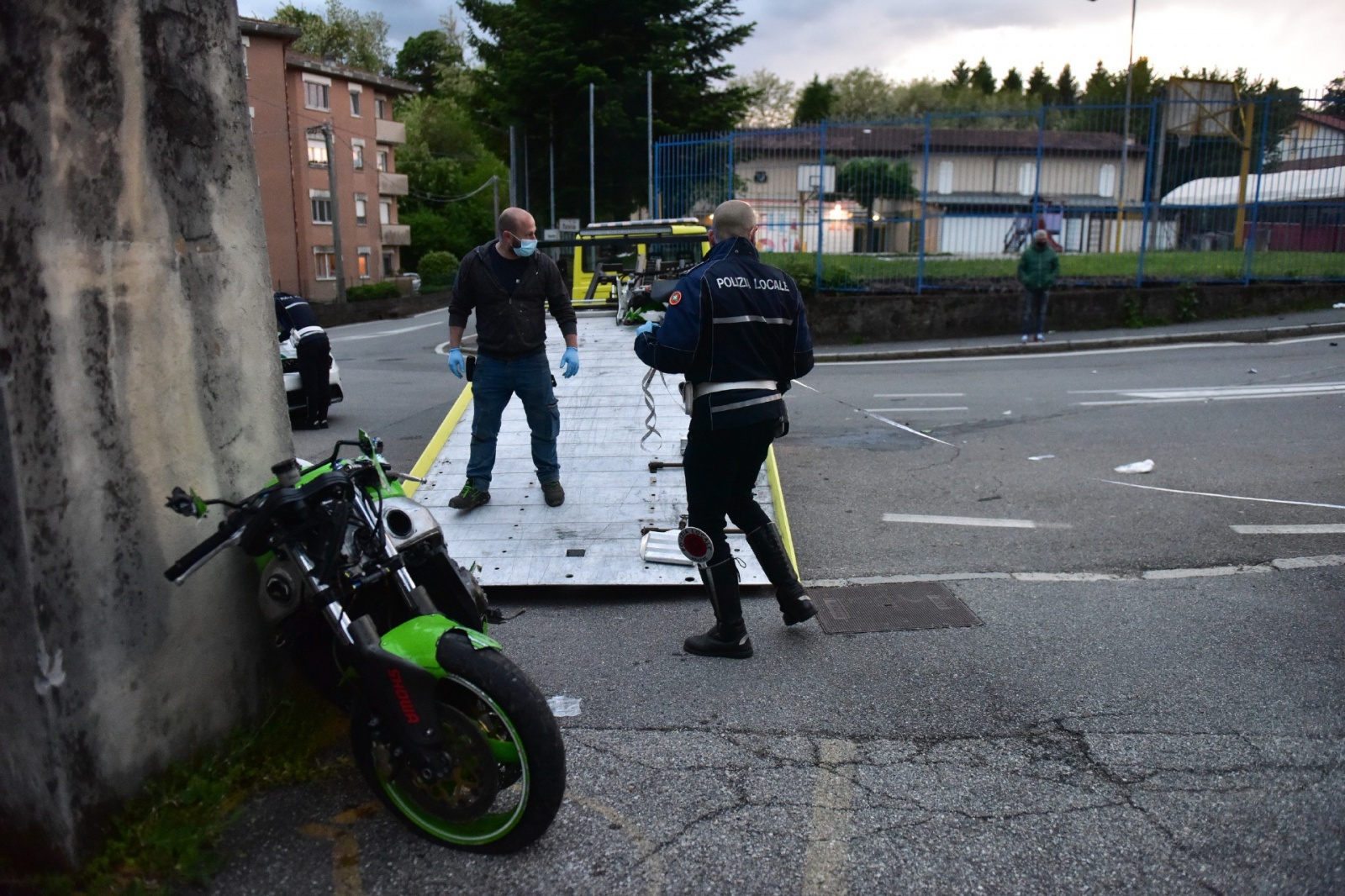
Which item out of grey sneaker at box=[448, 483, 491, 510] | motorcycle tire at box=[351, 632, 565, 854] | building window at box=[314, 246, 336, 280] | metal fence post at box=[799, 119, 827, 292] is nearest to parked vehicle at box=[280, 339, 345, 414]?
grey sneaker at box=[448, 483, 491, 510]

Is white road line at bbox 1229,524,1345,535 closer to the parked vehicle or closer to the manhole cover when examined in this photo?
the manhole cover

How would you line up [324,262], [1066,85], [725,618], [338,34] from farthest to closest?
[1066,85] → [338,34] → [324,262] → [725,618]

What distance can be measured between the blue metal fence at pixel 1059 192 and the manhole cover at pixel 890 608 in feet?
43.5

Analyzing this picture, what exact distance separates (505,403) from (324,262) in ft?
161

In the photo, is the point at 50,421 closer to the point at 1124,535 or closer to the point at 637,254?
the point at 1124,535

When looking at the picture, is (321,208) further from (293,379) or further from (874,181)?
(293,379)

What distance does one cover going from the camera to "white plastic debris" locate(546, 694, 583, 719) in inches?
159

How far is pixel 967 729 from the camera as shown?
Answer: 152 inches

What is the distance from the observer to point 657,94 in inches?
1300

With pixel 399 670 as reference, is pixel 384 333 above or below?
below

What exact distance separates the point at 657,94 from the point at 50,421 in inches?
1267

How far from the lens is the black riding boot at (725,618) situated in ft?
15.1

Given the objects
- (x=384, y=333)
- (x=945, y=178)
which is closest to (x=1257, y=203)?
(x=945, y=178)

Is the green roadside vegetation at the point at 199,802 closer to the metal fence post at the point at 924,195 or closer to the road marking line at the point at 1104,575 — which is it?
the road marking line at the point at 1104,575
